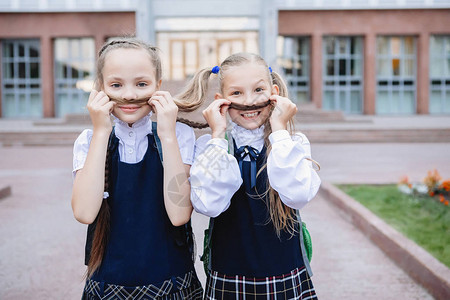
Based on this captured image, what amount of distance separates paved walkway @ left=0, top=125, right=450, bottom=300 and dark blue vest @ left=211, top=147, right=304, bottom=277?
127cm

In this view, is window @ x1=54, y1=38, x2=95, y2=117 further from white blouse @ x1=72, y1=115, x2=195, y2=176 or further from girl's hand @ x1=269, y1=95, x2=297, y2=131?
girl's hand @ x1=269, y1=95, x2=297, y2=131

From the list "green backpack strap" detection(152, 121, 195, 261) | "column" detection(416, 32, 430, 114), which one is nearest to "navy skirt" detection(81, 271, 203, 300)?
"green backpack strap" detection(152, 121, 195, 261)

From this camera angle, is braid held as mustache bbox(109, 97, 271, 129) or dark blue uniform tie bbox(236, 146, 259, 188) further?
dark blue uniform tie bbox(236, 146, 259, 188)

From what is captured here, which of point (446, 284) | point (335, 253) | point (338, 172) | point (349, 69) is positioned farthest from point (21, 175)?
point (349, 69)

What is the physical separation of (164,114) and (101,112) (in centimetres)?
22

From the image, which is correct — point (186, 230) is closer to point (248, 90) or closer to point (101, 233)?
point (101, 233)

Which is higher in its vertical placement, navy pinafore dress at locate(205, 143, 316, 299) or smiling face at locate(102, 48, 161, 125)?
smiling face at locate(102, 48, 161, 125)

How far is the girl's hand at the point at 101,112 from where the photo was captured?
176 cm

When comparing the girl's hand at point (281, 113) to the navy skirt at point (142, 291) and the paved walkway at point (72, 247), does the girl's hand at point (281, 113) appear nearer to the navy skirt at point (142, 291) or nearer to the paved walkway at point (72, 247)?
the navy skirt at point (142, 291)

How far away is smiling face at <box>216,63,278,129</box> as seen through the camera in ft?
6.31

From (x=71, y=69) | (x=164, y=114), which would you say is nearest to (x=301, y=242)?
(x=164, y=114)

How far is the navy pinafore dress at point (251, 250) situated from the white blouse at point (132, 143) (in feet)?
0.67

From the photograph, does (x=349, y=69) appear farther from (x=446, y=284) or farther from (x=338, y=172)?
(x=446, y=284)

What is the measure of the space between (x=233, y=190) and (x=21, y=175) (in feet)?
27.2
